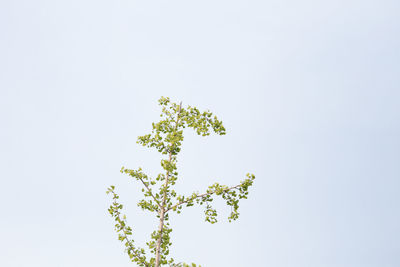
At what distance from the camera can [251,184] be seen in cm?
1338

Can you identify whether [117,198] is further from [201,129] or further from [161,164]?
[201,129]

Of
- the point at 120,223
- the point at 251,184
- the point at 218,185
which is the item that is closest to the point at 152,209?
the point at 120,223

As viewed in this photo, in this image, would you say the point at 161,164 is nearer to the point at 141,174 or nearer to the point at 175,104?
the point at 141,174

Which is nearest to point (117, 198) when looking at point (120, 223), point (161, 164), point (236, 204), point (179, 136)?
point (120, 223)

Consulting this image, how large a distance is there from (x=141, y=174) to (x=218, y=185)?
2.33 m

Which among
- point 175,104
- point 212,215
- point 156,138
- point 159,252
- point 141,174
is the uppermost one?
point 175,104

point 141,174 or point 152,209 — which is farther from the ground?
point 141,174

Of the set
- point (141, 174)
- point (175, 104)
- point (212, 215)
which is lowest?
point (212, 215)

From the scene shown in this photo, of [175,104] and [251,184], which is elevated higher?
[175,104]

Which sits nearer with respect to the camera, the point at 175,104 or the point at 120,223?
the point at 120,223

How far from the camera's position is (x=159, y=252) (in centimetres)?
1340

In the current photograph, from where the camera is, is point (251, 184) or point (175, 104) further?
point (175, 104)

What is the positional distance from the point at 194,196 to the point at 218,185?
78cm

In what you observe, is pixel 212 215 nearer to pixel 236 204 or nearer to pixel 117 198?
pixel 236 204
